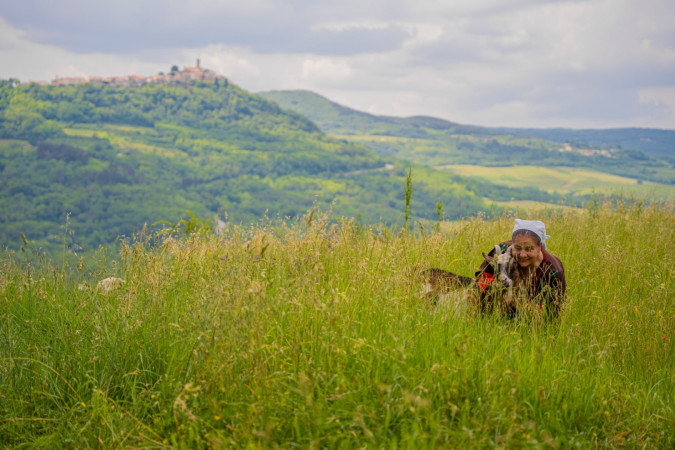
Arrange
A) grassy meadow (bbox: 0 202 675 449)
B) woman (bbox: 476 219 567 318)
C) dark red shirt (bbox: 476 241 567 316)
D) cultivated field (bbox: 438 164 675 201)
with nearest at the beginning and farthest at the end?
grassy meadow (bbox: 0 202 675 449) → woman (bbox: 476 219 567 318) → dark red shirt (bbox: 476 241 567 316) → cultivated field (bbox: 438 164 675 201)

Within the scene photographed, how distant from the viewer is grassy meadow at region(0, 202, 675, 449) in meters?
2.54

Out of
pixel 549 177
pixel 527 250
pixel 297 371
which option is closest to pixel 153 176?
pixel 549 177

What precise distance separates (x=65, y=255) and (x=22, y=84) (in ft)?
771

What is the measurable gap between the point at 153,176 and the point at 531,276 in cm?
14030

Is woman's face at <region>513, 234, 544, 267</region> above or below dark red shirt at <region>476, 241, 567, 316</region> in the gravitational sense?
above

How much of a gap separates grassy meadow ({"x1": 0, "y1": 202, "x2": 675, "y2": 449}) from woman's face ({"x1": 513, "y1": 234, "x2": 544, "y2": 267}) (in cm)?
52

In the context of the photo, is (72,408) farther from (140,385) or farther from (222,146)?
(222,146)

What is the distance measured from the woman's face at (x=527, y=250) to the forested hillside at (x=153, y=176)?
6721 centimetres

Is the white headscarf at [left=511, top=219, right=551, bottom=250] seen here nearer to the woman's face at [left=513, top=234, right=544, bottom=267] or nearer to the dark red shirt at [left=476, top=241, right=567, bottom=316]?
the woman's face at [left=513, top=234, right=544, bottom=267]

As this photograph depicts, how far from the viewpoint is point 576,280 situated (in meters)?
5.70

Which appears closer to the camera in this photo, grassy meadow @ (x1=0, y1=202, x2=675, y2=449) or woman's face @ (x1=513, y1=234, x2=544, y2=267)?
grassy meadow @ (x1=0, y1=202, x2=675, y2=449)

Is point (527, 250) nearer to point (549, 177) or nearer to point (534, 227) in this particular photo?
point (534, 227)

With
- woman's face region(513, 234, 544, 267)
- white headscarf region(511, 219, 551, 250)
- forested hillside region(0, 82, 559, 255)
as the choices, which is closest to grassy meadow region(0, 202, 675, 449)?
woman's face region(513, 234, 544, 267)

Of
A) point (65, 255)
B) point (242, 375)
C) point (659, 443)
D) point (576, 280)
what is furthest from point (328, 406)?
point (576, 280)
